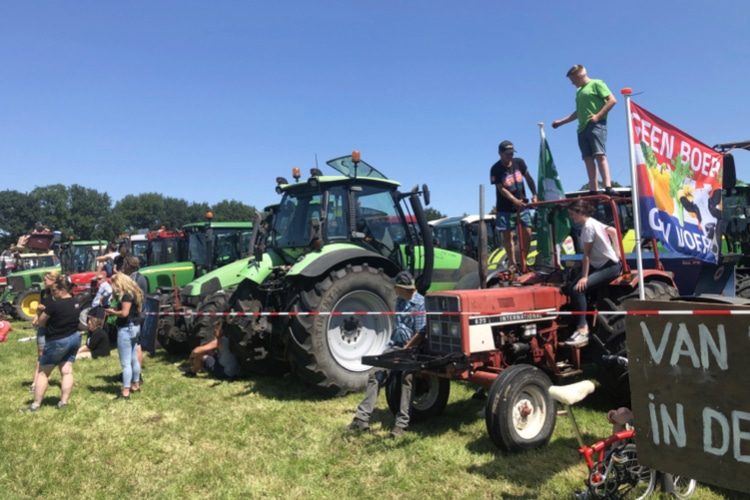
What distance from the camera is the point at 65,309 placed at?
6051mm

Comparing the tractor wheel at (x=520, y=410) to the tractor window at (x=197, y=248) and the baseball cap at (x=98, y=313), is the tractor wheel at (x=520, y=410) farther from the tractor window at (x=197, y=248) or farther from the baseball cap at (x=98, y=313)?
the tractor window at (x=197, y=248)

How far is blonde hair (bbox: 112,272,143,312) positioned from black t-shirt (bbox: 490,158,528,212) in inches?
174

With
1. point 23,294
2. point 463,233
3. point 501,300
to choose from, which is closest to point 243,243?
point 23,294

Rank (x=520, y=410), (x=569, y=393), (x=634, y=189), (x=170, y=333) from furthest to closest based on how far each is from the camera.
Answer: (x=170, y=333), (x=520, y=410), (x=634, y=189), (x=569, y=393)

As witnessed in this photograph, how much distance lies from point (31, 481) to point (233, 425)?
5.45 feet

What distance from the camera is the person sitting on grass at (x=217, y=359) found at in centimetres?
716

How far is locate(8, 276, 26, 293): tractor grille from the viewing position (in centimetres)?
1534

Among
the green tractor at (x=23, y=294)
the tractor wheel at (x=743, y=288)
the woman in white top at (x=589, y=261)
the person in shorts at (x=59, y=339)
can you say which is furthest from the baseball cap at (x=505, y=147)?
the green tractor at (x=23, y=294)

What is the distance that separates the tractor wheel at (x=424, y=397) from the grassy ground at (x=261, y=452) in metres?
0.10

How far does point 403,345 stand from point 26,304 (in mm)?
13757

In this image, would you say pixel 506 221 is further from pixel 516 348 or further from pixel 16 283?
pixel 16 283

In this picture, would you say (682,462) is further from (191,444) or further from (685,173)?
(191,444)

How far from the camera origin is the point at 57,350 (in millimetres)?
5996

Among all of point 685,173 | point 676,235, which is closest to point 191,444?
point 676,235
